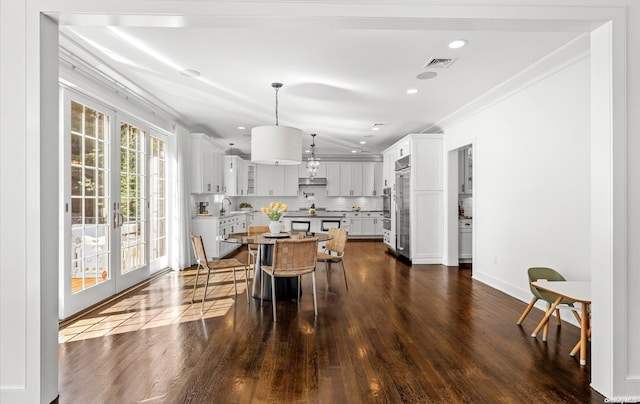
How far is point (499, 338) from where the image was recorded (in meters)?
3.04

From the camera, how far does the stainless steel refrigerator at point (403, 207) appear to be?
6.70m

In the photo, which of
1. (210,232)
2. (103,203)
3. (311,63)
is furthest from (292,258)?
(210,232)

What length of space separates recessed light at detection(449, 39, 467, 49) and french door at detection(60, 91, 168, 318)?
3.84 m

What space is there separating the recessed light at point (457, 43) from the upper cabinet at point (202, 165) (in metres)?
4.90

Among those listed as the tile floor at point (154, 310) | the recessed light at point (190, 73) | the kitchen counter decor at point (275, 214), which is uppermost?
the recessed light at point (190, 73)

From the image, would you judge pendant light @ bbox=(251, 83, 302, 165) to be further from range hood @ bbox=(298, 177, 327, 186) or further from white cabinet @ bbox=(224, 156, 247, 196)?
range hood @ bbox=(298, 177, 327, 186)

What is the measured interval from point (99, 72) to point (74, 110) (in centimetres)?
50

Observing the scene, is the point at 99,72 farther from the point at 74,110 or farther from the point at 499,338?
the point at 499,338

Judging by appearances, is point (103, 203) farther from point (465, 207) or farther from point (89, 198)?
point (465, 207)

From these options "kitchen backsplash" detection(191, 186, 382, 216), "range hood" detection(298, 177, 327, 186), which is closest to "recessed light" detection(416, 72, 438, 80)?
"range hood" detection(298, 177, 327, 186)

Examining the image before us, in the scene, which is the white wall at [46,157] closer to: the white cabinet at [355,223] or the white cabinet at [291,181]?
the white cabinet at [355,223]

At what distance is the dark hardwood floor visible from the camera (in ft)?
7.10

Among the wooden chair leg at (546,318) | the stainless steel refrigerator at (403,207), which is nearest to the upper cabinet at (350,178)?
the stainless steel refrigerator at (403,207)

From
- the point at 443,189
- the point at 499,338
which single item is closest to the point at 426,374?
the point at 499,338
